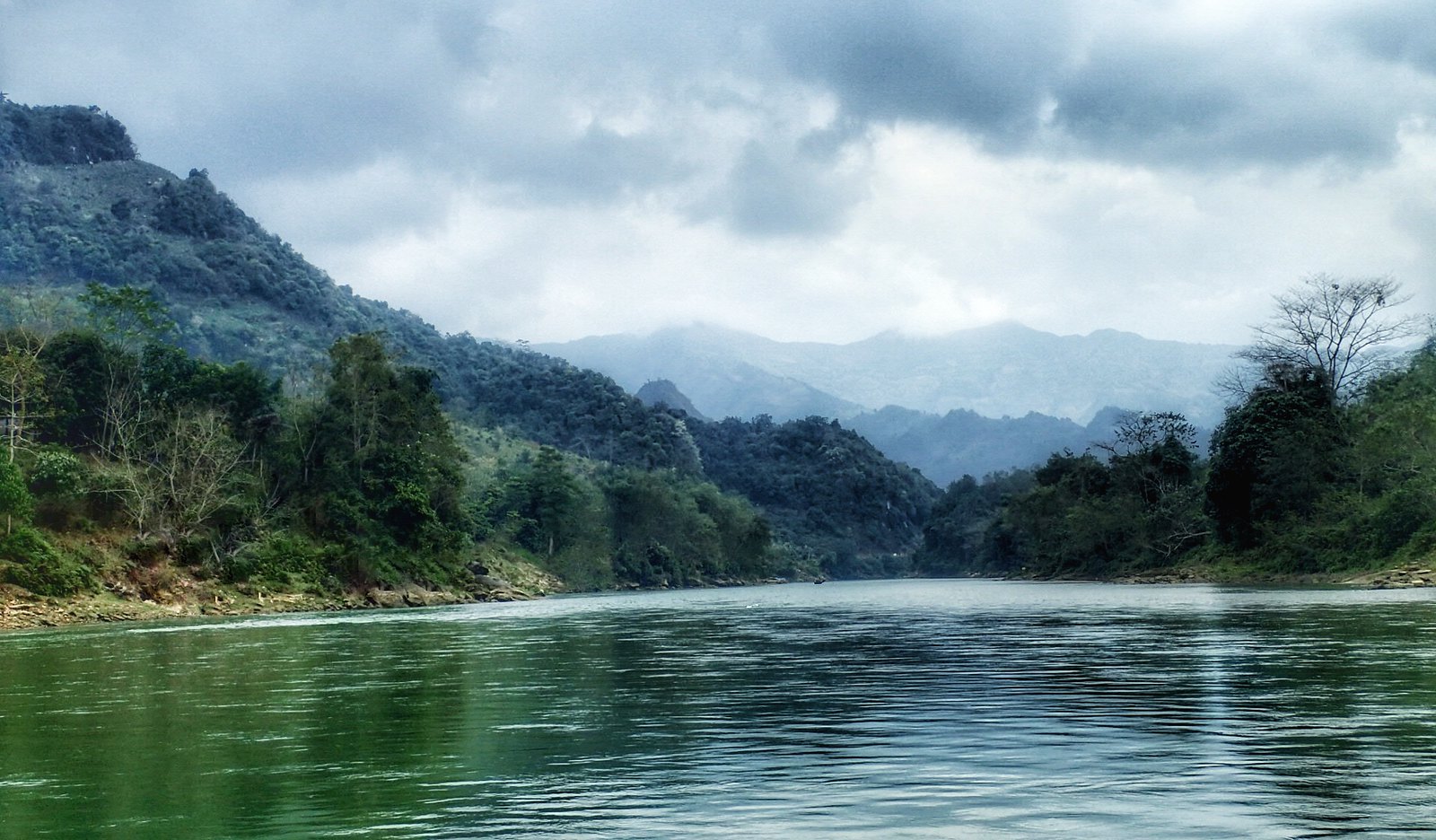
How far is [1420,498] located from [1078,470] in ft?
234

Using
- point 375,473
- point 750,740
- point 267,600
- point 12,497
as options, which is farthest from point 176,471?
point 750,740

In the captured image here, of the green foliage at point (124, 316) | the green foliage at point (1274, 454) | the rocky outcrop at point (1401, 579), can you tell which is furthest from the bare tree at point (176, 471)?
the green foliage at point (1274, 454)

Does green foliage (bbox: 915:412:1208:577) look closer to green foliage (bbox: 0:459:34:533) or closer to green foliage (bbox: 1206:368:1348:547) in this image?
green foliage (bbox: 1206:368:1348:547)

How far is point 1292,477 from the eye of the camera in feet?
303

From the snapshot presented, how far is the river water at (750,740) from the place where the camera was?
11.5 m

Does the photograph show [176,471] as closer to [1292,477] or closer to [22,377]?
[22,377]

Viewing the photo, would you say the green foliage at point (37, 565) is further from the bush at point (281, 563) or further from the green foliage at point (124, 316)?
the green foliage at point (124, 316)

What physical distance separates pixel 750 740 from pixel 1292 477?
86.0 metres

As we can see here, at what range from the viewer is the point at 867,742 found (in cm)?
1611

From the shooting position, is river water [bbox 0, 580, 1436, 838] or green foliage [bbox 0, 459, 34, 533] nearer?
river water [bbox 0, 580, 1436, 838]

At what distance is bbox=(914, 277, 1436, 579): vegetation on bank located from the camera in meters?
78.8

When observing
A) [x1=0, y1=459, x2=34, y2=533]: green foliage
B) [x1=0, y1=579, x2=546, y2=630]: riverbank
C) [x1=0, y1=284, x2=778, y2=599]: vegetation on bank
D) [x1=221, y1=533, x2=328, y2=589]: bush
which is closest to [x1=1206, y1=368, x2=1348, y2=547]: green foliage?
[x1=0, y1=579, x2=546, y2=630]: riverbank

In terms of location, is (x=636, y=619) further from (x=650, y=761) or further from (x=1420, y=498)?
(x=1420, y=498)

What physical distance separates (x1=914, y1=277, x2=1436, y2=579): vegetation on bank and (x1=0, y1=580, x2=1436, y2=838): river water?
163 ft
